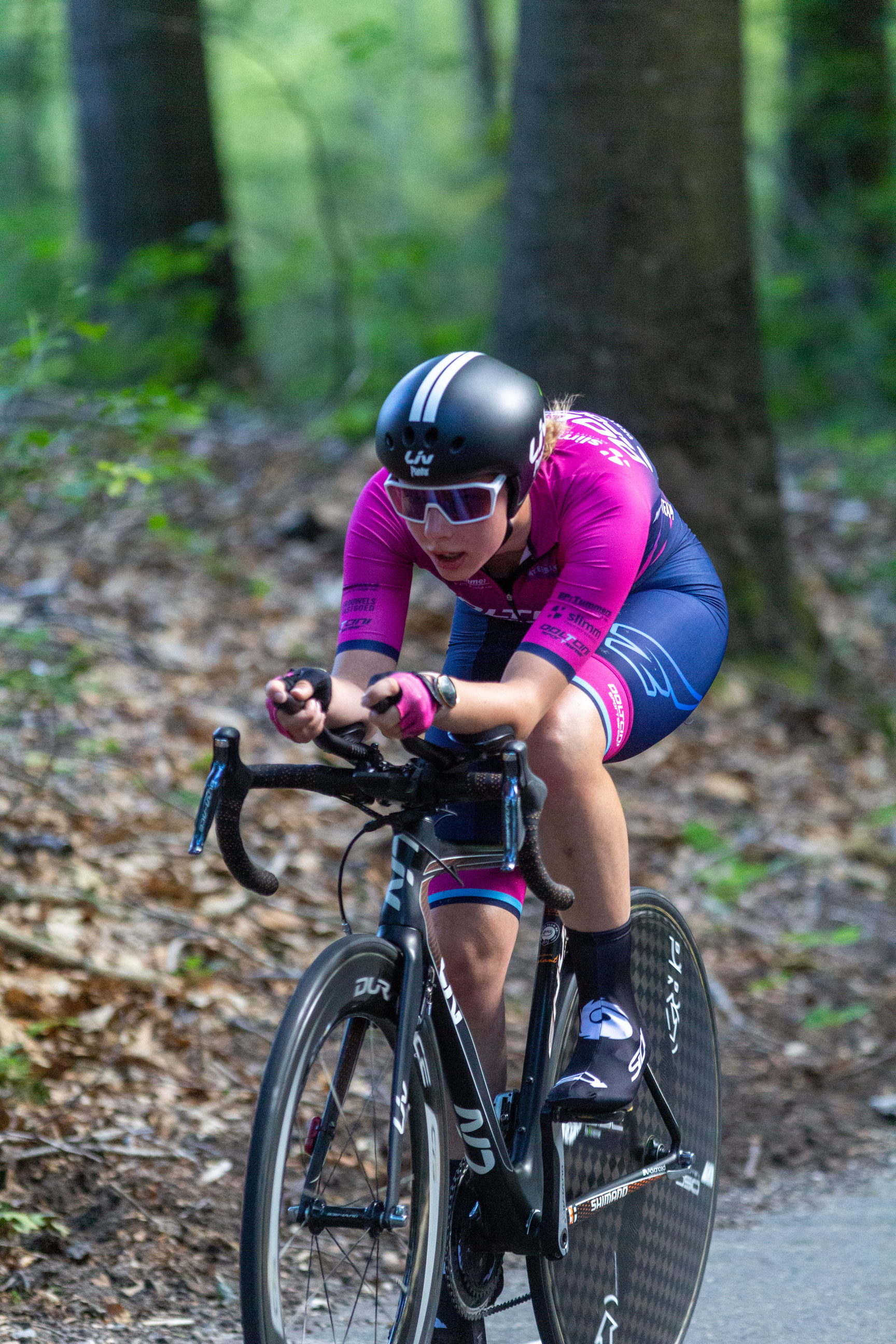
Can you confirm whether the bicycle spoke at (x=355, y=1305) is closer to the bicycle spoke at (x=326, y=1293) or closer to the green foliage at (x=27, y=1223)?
the bicycle spoke at (x=326, y=1293)

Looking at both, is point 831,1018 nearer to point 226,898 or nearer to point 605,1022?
point 226,898

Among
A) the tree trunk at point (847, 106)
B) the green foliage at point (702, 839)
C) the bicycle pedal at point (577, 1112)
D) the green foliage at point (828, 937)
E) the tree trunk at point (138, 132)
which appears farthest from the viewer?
the tree trunk at point (847, 106)

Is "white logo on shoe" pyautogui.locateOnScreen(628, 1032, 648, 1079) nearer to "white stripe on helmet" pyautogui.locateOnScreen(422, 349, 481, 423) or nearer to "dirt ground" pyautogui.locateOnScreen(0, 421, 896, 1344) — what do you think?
"dirt ground" pyautogui.locateOnScreen(0, 421, 896, 1344)

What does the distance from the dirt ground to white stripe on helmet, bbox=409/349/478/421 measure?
213cm

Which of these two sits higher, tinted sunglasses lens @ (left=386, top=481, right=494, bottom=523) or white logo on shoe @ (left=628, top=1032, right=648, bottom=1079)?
tinted sunglasses lens @ (left=386, top=481, right=494, bottom=523)

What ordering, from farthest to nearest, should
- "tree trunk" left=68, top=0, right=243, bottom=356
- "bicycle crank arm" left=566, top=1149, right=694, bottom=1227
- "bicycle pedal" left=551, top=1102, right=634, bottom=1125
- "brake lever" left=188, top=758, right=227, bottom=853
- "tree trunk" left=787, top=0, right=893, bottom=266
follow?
1. "tree trunk" left=787, top=0, right=893, bottom=266
2. "tree trunk" left=68, top=0, right=243, bottom=356
3. "bicycle crank arm" left=566, top=1149, right=694, bottom=1227
4. "bicycle pedal" left=551, top=1102, right=634, bottom=1125
5. "brake lever" left=188, top=758, right=227, bottom=853

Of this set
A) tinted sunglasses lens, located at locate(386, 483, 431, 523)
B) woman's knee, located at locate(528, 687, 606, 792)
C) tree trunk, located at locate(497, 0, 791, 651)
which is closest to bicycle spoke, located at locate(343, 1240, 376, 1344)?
woman's knee, located at locate(528, 687, 606, 792)

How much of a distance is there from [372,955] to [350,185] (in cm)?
1447

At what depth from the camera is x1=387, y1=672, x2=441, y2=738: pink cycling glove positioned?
A: 206 centimetres

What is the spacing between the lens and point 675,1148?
124 inches

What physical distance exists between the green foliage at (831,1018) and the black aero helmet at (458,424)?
323cm

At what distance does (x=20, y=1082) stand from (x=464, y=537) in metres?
2.15

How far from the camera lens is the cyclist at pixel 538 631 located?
7.79ft

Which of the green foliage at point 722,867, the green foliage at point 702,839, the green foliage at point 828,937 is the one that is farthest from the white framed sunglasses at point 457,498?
the green foliage at point 702,839
